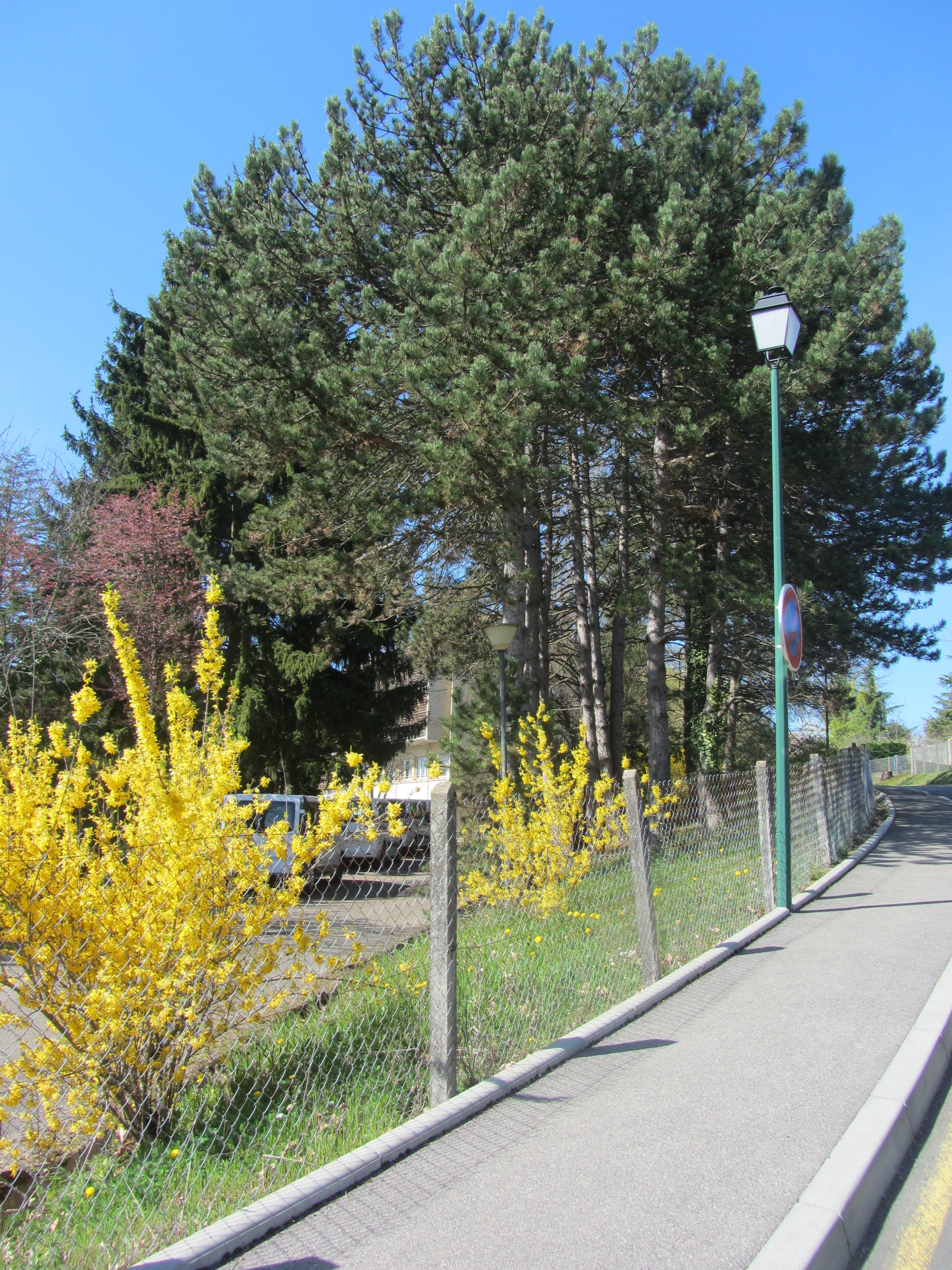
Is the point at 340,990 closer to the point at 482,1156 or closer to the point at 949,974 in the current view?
the point at 482,1156

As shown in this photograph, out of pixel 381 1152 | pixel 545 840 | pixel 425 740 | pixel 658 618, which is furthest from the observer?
pixel 425 740

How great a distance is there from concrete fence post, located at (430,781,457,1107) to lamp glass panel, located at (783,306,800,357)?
6860 millimetres

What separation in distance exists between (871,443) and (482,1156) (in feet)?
49.5

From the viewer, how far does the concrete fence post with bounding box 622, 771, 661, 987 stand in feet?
18.2

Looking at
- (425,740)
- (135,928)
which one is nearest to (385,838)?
(135,928)

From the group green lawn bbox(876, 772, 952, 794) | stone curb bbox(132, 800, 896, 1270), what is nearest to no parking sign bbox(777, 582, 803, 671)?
stone curb bbox(132, 800, 896, 1270)

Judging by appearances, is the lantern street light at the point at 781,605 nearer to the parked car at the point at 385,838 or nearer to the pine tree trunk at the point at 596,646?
the parked car at the point at 385,838

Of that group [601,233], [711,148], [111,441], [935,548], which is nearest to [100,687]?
[111,441]

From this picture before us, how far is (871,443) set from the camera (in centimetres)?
1569

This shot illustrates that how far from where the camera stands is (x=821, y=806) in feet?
38.0

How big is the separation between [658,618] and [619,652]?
3.48 m

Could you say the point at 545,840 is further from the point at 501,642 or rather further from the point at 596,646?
the point at 596,646

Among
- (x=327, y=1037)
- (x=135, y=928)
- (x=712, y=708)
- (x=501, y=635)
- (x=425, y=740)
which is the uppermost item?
(x=501, y=635)

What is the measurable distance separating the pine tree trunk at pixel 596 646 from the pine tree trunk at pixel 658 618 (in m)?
1.43
